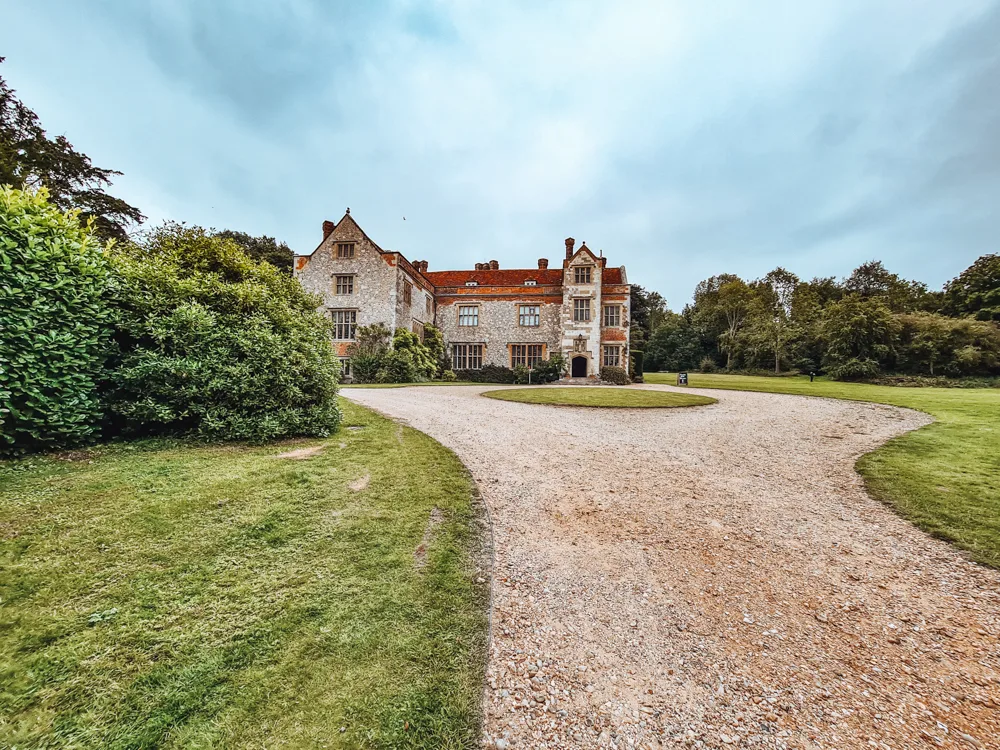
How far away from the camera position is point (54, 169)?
20125 mm

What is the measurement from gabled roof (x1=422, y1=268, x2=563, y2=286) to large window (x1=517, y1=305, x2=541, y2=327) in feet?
6.42

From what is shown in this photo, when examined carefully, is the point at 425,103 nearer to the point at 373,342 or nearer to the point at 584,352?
the point at 373,342

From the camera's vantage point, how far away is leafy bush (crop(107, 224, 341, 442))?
5605mm

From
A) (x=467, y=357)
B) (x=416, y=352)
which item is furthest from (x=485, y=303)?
(x=416, y=352)

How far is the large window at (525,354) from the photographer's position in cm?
2833

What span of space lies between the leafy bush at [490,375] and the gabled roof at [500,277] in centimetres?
688

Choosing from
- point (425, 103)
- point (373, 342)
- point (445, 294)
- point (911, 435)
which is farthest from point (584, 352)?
point (911, 435)

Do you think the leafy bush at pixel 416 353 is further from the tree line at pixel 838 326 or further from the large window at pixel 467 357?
the tree line at pixel 838 326

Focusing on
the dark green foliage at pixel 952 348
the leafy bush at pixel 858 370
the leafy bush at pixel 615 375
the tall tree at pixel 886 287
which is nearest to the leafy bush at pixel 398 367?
the leafy bush at pixel 615 375

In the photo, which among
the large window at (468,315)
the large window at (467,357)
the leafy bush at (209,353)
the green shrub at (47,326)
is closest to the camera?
the green shrub at (47,326)

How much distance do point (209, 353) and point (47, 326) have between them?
1.67 metres

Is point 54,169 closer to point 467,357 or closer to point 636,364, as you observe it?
point 467,357

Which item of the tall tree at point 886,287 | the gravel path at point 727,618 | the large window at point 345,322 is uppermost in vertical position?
the tall tree at point 886,287

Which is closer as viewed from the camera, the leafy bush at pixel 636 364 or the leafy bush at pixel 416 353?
the leafy bush at pixel 416 353
